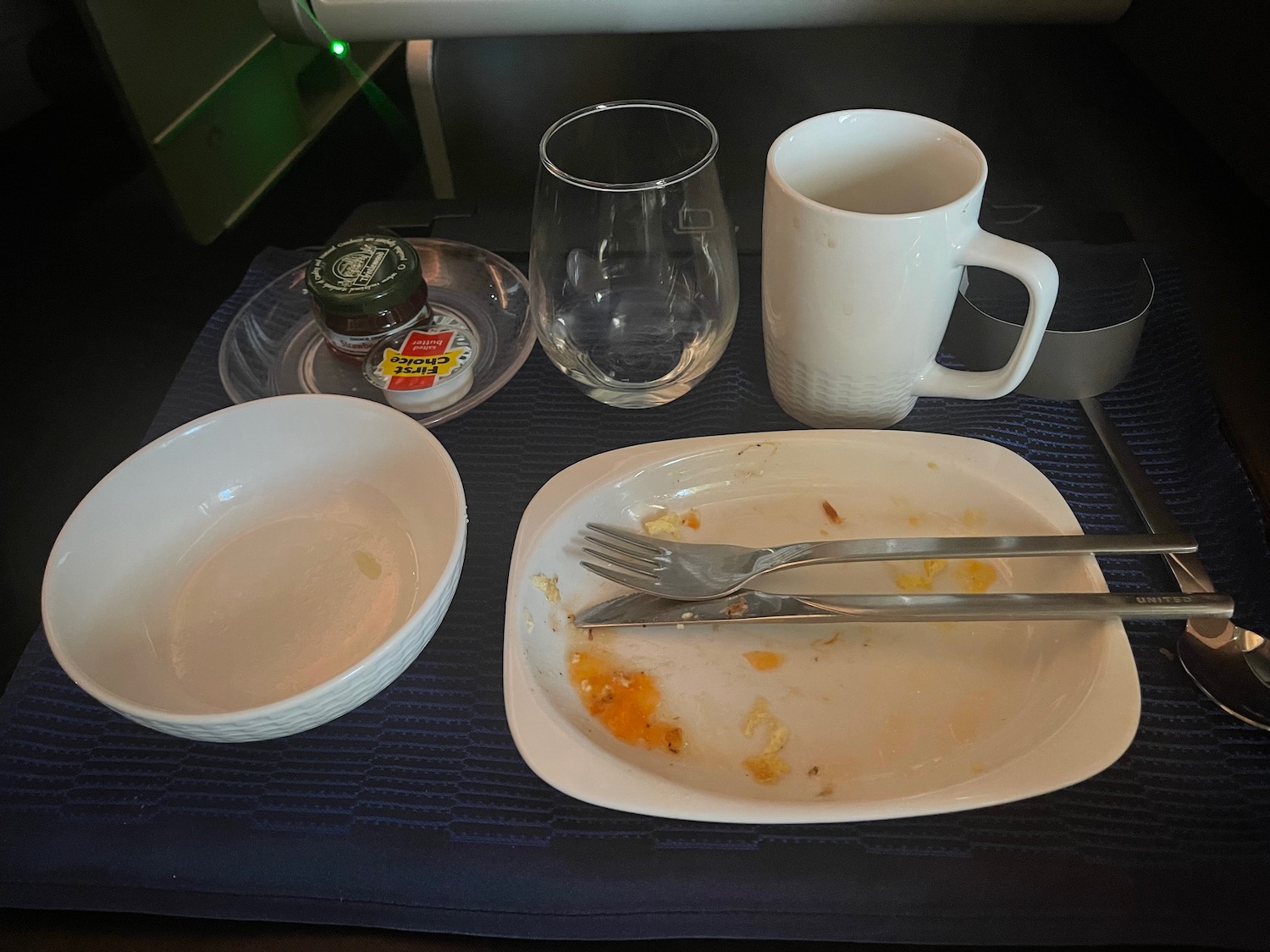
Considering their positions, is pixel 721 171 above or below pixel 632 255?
below

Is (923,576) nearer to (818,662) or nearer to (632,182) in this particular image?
(818,662)

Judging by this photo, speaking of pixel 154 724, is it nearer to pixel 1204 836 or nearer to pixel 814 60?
pixel 1204 836

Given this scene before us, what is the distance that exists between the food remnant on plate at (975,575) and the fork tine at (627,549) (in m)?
0.14

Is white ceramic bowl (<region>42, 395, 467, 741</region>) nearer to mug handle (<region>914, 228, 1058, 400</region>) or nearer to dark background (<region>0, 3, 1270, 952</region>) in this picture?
dark background (<region>0, 3, 1270, 952</region>)

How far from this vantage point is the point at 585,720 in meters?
0.36

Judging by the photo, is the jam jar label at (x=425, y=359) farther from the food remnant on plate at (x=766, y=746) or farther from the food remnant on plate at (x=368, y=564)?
the food remnant on plate at (x=766, y=746)

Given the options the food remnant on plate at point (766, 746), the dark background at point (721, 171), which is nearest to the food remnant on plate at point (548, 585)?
the food remnant on plate at point (766, 746)

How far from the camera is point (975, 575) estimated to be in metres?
0.41

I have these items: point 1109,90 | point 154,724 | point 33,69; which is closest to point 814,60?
point 1109,90

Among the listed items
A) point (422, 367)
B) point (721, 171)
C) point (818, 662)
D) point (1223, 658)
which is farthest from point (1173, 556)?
point (721, 171)

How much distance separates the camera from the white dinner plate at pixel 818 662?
12.6 inches

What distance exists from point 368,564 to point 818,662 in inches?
8.7

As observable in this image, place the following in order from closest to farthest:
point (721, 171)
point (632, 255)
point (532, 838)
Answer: point (532, 838) < point (632, 255) < point (721, 171)

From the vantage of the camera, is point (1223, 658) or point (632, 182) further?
point (632, 182)
